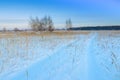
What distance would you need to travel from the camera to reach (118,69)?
25.5ft

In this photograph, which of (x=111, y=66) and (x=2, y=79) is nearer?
(x=2, y=79)

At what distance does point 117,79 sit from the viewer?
618 cm

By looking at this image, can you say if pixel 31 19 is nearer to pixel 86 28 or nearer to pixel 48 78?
pixel 86 28

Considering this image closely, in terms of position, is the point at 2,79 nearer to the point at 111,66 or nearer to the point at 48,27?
the point at 111,66

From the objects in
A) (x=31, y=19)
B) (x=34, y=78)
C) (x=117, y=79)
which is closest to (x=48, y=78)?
(x=34, y=78)

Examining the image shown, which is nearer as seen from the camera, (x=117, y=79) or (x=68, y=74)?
(x=117, y=79)

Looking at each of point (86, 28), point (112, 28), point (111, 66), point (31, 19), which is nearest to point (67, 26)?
point (86, 28)

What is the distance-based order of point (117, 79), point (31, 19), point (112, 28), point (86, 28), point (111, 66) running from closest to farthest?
point (117, 79)
point (111, 66)
point (31, 19)
point (112, 28)
point (86, 28)

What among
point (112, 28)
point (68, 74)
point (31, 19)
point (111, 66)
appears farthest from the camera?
point (112, 28)

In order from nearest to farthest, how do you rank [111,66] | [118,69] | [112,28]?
[118,69]
[111,66]
[112,28]

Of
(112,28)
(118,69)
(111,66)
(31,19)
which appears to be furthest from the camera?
(112,28)

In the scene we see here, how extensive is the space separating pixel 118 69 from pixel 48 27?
72507mm

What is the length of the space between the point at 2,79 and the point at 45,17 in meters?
75.7

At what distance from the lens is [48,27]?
79875 mm
